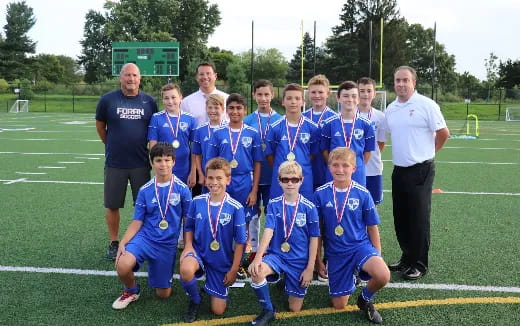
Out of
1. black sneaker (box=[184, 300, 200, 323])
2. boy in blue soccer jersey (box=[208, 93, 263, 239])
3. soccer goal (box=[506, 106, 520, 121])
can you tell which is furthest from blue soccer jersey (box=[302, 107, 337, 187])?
soccer goal (box=[506, 106, 520, 121])

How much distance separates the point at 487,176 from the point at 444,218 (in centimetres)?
367

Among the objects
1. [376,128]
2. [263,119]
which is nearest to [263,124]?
[263,119]

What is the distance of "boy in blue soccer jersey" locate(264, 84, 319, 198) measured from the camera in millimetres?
4148

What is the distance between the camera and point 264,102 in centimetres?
447

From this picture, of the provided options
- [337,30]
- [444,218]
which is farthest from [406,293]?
[337,30]

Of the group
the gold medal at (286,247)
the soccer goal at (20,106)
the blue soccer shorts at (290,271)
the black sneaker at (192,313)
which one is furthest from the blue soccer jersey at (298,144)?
the soccer goal at (20,106)

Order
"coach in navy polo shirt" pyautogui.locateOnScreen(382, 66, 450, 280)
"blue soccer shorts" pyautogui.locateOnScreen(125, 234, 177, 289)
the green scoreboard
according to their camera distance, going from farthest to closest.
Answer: the green scoreboard, "coach in navy polo shirt" pyautogui.locateOnScreen(382, 66, 450, 280), "blue soccer shorts" pyautogui.locateOnScreen(125, 234, 177, 289)

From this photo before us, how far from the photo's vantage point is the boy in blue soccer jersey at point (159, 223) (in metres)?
3.88

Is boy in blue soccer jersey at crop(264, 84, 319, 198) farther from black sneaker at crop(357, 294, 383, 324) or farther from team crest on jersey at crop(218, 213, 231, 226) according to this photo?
black sneaker at crop(357, 294, 383, 324)

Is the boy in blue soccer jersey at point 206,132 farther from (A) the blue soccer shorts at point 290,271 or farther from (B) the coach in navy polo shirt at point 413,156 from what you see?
(B) the coach in navy polo shirt at point 413,156

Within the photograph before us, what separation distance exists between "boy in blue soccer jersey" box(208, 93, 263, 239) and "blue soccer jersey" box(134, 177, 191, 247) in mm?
524

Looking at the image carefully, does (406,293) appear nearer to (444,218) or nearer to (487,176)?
(444,218)

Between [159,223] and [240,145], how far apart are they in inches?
38.2

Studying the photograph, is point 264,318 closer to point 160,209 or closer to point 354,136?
point 160,209
